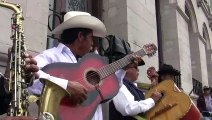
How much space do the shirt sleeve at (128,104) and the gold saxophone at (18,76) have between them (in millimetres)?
1481

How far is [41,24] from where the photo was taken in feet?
12.9

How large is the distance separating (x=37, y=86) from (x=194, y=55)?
33.9 feet

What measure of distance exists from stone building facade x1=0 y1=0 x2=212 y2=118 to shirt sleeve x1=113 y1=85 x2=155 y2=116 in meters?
1.12

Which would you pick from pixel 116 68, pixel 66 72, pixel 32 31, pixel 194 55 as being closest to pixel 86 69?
pixel 66 72

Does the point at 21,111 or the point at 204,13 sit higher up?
the point at 204,13

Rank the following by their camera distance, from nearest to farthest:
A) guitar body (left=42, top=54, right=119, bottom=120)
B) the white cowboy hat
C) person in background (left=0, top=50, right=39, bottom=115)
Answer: person in background (left=0, top=50, right=39, bottom=115), guitar body (left=42, top=54, right=119, bottom=120), the white cowboy hat

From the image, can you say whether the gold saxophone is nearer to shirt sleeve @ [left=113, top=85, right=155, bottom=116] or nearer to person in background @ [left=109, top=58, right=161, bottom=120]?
person in background @ [left=109, top=58, right=161, bottom=120]

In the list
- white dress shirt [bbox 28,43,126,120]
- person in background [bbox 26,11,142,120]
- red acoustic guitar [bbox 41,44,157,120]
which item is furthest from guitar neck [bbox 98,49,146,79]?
white dress shirt [bbox 28,43,126,120]

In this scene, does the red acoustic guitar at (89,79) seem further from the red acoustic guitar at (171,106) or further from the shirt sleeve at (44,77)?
the red acoustic guitar at (171,106)

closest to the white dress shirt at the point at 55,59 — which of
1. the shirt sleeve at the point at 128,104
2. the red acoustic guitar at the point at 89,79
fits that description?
the red acoustic guitar at the point at 89,79

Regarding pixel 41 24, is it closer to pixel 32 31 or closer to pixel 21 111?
pixel 32 31

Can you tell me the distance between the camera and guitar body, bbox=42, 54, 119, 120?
237 cm

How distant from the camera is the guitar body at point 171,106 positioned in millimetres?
3742

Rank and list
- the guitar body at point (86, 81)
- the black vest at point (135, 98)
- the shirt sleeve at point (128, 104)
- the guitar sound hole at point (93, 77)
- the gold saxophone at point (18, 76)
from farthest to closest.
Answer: the black vest at point (135, 98)
the shirt sleeve at point (128, 104)
the guitar sound hole at point (93, 77)
the guitar body at point (86, 81)
the gold saxophone at point (18, 76)
